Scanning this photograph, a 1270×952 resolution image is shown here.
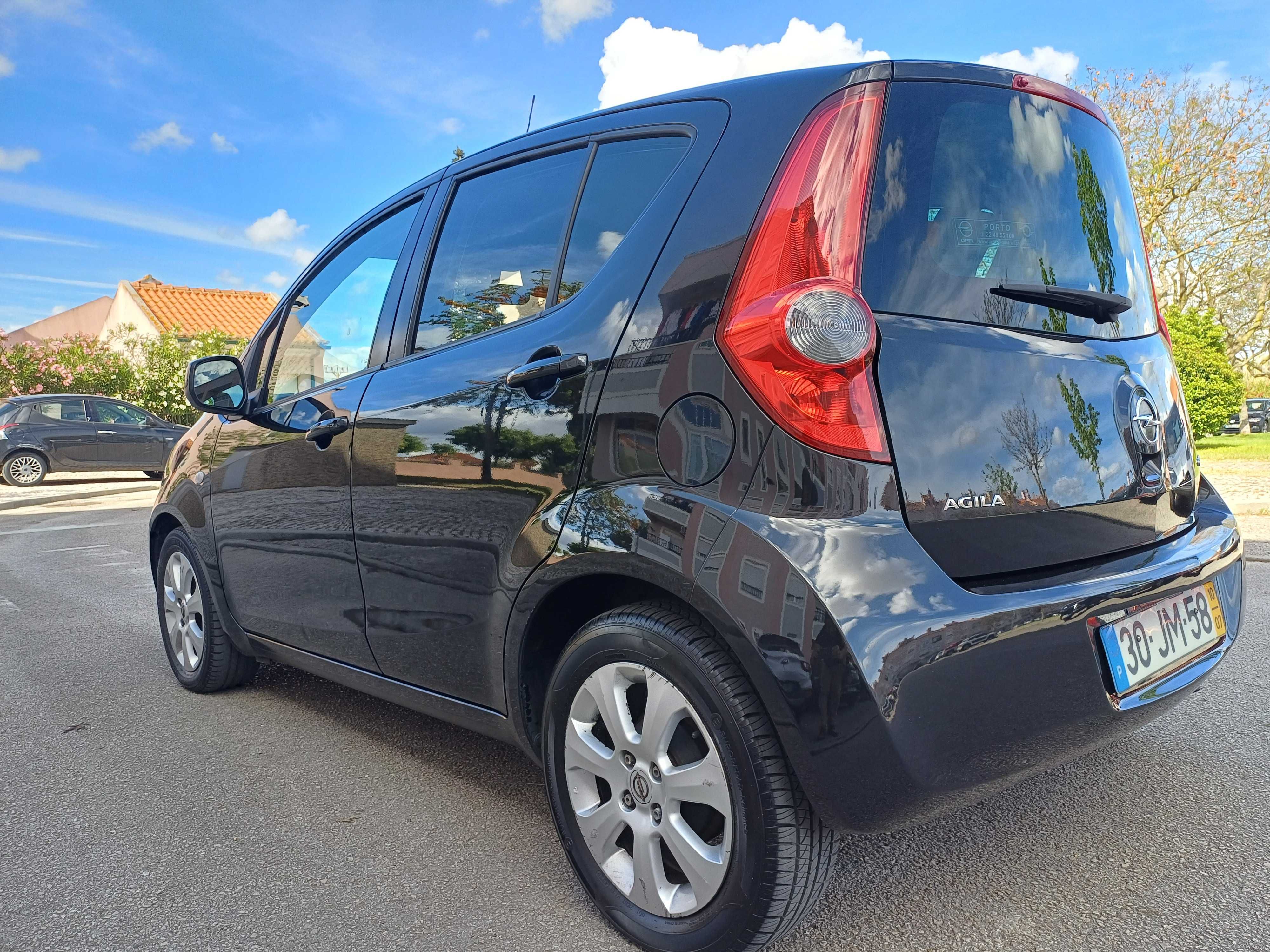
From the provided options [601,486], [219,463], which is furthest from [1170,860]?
[219,463]

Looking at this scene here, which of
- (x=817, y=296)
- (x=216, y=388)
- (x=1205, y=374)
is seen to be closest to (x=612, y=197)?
(x=817, y=296)

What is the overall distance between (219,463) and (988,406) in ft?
9.07

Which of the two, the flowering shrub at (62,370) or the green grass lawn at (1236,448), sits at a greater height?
the flowering shrub at (62,370)

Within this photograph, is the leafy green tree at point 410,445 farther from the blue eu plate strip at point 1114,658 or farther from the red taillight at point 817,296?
the blue eu plate strip at point 1114,658

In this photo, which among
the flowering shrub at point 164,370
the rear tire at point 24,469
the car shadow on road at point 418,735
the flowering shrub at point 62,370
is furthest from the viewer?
the flowering shrub at point 164,370

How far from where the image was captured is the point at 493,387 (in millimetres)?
2322

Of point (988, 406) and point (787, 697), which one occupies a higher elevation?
point (988, 406)

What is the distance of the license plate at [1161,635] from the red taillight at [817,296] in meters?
0.62

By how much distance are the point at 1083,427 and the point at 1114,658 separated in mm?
461

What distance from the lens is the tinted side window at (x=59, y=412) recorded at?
56.5 ft

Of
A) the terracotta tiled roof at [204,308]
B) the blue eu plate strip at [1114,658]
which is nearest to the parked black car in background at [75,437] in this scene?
the terracotta tiled roof at [204,308]

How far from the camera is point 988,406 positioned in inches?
73.7

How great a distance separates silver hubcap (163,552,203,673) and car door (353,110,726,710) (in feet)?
4.91

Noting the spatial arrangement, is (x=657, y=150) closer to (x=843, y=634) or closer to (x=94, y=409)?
(x=843, y=634)
